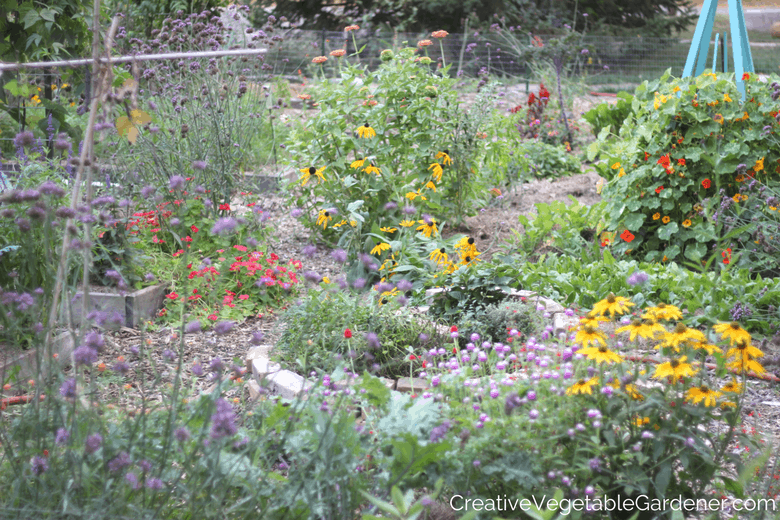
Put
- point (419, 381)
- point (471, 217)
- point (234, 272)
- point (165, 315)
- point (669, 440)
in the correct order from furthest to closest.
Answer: point (471, 217) < point (234, 272) < point (165, 315) < point (419, 381) < point (669, 440)

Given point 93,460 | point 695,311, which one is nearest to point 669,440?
point 93,460

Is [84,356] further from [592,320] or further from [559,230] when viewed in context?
[559,230]

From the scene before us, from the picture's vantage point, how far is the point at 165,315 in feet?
10.7

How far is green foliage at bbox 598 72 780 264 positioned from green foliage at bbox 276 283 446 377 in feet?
5.66

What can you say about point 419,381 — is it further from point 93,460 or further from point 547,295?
point 93,460

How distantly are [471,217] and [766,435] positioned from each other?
2.82 metres

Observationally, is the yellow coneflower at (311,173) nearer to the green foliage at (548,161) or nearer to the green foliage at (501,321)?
the green foliage at (501,321)

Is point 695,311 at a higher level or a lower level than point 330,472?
lower

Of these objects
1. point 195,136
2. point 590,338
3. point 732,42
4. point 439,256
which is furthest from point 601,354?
point 732,42

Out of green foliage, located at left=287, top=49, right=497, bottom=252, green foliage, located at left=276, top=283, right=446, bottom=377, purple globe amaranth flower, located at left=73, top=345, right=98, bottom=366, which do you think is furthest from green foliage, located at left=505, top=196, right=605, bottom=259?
purple globe amaranth flower, located at left=73, top=345, right=98, bottom=366

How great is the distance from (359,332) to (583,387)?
1279 millimetres

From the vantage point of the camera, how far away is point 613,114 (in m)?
5.92

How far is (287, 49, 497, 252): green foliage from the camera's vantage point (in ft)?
13.3

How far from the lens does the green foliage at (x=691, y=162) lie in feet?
11.8
